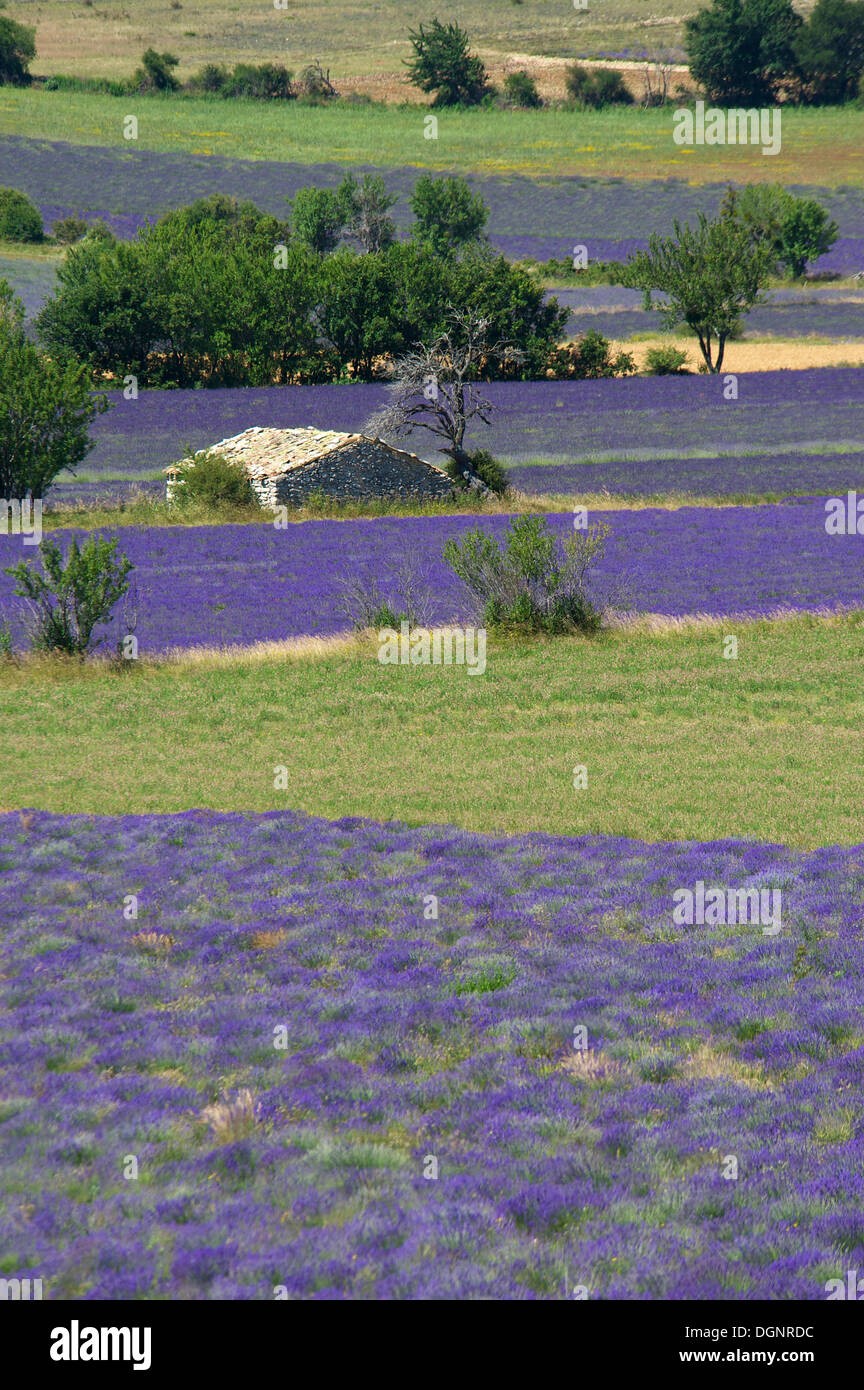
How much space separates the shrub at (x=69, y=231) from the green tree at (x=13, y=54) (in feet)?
218

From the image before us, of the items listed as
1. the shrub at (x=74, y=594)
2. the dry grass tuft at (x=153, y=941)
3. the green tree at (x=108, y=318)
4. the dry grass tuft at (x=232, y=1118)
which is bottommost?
the dry grass tuft at (x=232, y=1118)

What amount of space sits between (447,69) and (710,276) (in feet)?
329

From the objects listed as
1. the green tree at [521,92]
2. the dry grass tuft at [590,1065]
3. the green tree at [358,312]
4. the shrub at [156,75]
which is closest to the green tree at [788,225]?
the green tree at [358,312]

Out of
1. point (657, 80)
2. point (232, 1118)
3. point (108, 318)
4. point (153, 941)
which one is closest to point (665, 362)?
point (108, 318)

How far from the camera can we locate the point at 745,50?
156m

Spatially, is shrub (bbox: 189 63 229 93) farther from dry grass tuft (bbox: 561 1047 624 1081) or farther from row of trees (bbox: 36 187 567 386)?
dry grass tuft (bbox: 561 1047 624 1081)

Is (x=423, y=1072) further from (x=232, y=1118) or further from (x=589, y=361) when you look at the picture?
(x=589, y=361)

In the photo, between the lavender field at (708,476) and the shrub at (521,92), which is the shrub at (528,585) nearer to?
the lavender field at (708,476)

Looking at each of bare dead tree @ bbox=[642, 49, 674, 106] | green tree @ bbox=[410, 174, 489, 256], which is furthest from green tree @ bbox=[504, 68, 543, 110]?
green tree @ bbox=[410, 174, 489, 256]

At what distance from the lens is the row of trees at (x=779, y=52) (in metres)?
153

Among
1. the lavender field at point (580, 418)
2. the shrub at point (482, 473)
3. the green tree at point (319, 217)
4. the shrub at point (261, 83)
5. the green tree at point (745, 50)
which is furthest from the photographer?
the shrub at point (261, 83)

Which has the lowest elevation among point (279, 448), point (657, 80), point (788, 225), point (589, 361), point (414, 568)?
point (414, 568)

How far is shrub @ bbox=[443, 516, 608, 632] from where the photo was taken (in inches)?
1265

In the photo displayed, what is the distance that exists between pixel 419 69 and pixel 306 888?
171 m
